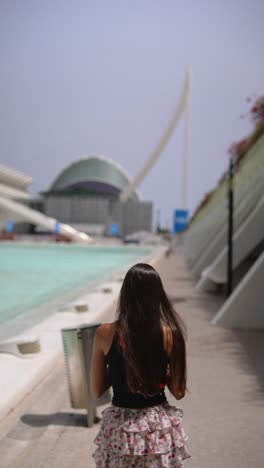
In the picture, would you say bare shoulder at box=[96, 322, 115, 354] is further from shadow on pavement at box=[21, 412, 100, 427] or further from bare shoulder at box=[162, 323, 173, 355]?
shadow on pavement at box=[21, 412, 100, 427]

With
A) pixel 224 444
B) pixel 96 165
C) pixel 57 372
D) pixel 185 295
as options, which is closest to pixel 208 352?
pixel 57 372

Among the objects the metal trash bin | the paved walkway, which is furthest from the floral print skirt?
the metal trash bin

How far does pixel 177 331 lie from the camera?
5.69ft

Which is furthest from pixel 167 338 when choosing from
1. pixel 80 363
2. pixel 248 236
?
pixel 248 236

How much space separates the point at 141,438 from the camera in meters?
1.67

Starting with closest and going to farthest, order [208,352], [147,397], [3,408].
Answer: [147,397] < [3,408] < [208,352]

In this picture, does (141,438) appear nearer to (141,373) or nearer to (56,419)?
(141,373)

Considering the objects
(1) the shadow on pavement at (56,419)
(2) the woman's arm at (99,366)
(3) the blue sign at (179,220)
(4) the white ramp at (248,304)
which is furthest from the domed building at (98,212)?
(2) the woman's arm at (99,366)

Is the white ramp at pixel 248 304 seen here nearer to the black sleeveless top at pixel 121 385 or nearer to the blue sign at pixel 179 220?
the black sleeveless top at pixel 121 385

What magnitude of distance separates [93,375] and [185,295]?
8420 mm

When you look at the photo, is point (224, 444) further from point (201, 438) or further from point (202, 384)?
point (202, 384)

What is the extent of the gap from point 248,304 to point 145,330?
455cm

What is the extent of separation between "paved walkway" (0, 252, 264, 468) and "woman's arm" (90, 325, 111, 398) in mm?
1016

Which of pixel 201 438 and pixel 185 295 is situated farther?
pixel 185 295
